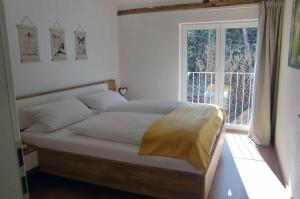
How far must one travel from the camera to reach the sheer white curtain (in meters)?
3.49

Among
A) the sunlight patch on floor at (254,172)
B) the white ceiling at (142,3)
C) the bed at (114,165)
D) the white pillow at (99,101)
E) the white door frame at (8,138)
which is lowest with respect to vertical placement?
the sunlight patch on floor at (254,172)

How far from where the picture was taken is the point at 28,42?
2.89 m

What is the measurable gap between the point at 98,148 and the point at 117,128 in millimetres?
272

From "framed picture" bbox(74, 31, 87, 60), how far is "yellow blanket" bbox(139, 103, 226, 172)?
1.89 metres

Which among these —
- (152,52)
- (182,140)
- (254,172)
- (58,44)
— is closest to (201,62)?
(152,52)

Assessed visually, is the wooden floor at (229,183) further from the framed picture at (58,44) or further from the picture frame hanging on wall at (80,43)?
the picture frame hanging on wall at (80,43)

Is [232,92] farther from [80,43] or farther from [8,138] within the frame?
[8,138]

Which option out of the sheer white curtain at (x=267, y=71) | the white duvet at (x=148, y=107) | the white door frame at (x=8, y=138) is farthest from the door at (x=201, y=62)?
the white door frame at (x=8, y=138)

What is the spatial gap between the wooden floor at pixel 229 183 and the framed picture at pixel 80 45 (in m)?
1.81

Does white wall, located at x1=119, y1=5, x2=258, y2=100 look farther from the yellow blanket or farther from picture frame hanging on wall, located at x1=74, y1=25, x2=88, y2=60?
the yellow blanket

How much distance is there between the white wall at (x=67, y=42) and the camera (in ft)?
9.16

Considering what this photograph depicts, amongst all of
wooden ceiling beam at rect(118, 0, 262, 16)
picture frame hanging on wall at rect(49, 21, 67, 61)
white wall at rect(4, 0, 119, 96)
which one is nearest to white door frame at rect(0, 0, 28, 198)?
white wall at rect(4, 0, 119, 96)

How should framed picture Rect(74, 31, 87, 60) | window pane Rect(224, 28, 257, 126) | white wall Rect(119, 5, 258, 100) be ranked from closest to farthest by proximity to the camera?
framed picture Rect(74, 31, 87, 60), window pane Rect(224, 28, 257, 126), white wall Rect(119, 5, 258, 100)

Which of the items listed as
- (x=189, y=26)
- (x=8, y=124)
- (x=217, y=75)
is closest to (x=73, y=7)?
(x=189, y=26)
